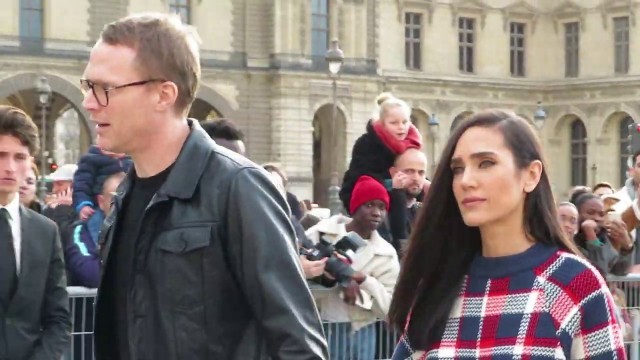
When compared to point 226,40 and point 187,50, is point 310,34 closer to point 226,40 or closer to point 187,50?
point 226,40

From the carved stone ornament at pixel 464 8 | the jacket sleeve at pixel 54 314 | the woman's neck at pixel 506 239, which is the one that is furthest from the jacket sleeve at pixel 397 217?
the carved stone ornament at pixel 464 8

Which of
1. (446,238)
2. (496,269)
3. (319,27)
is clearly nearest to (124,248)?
(446,238)

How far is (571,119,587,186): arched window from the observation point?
47438mm

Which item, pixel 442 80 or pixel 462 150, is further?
pixel 442 80

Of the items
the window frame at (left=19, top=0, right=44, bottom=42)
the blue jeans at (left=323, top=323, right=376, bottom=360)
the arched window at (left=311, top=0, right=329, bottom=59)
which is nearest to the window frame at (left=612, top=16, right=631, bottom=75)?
the arched window at (left=311, top=0, right=329, bottom=59)

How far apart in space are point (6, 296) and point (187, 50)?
2208mm

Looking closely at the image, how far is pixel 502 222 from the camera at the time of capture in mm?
3439

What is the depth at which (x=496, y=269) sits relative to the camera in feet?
11.2

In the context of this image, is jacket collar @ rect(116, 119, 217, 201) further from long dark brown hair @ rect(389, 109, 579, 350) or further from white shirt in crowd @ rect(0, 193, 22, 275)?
white shirt in crowd @ rect(0, 193, 22, 275)

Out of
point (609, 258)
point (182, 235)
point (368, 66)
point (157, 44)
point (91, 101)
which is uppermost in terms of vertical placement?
point (368, 66)

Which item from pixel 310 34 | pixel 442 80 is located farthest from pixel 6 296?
pixel 442 80

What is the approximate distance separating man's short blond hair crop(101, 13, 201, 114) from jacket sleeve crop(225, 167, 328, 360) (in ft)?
1.05

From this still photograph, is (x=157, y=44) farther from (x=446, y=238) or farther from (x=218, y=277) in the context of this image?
(x=446, y=238)

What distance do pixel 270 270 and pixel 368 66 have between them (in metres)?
39.2
